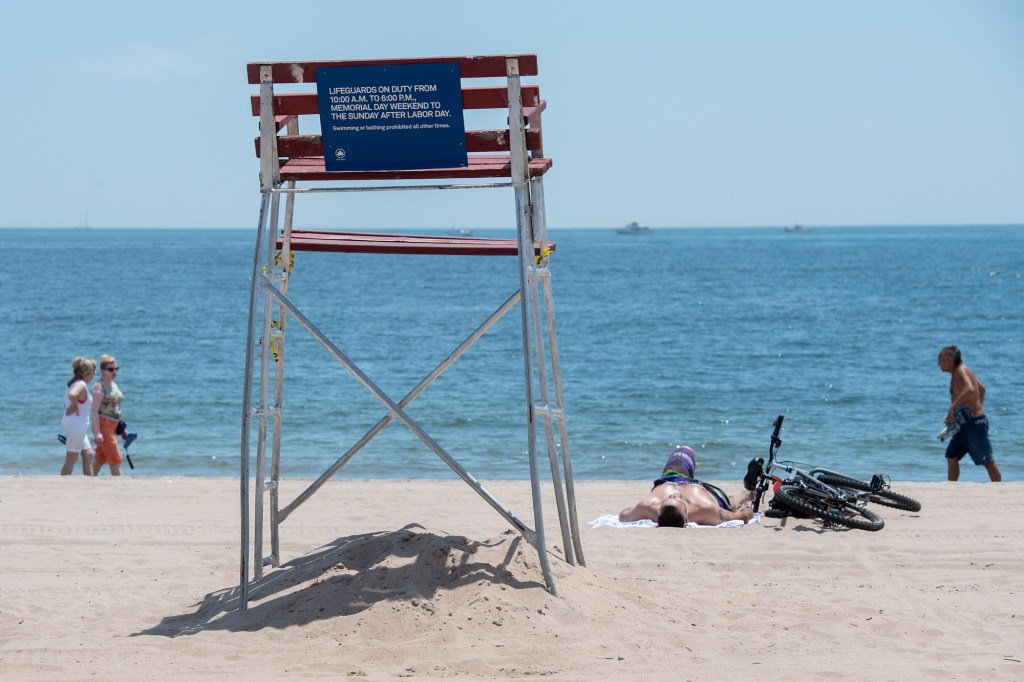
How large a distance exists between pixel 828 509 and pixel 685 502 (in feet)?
3.67

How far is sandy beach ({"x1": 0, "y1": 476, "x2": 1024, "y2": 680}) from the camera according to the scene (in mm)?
5420

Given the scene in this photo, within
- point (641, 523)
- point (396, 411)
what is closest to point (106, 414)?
point (641, 523)

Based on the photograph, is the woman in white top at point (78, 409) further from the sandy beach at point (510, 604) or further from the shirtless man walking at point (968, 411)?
the shirtless man walking at point (968, 411)

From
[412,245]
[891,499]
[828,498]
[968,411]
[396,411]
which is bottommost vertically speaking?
[891,499]

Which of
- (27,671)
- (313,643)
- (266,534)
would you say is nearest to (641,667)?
(313,643)

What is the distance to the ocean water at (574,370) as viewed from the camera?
53.3 ft

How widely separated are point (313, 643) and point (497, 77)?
307cm

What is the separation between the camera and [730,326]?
38875mm

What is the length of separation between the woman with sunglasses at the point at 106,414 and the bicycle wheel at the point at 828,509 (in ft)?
22.6

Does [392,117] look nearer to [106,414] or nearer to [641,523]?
[641,523]

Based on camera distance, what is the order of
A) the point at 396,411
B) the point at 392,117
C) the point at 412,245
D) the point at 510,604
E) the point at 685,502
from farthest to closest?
1. the point at 685,502
2. the point at 396,411
3. the point at 412,245
4. the point at 392,117
5. the point at 510,604

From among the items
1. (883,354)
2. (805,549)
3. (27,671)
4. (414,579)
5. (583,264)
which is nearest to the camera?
(27,671)

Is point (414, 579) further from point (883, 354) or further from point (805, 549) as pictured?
point (883, 354)

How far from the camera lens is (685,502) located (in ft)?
29.7
